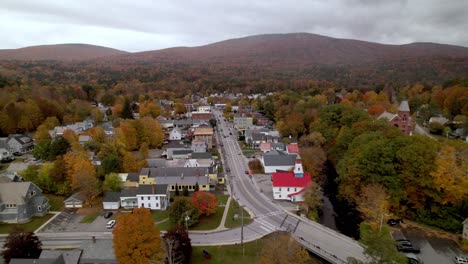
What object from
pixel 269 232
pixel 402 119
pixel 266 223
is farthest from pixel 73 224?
pixel 402 119

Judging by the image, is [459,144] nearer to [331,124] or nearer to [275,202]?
[275,202]

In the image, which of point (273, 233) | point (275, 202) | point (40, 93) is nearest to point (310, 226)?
point (273, 233)

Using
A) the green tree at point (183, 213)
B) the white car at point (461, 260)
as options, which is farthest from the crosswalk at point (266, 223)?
the white car at point (461, 260)

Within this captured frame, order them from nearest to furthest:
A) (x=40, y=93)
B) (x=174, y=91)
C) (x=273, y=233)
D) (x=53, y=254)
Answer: (x=53, y=254) → (x=273, y=233) → (x=40, y=93) → (x=174, y=91)

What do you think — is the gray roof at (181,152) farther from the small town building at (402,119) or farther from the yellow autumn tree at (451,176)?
the small town building at (402,119)

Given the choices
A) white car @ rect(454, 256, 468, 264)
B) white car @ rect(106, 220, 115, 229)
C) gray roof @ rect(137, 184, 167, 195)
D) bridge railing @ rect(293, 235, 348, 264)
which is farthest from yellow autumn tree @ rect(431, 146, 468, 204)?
white car @ rect(106, 220, 115, 229)

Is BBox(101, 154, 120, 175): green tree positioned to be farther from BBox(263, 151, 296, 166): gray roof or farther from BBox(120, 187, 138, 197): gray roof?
BBox(263, 151, 296, 166): gray roof

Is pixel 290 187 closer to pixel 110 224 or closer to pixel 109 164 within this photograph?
pixel 110 224

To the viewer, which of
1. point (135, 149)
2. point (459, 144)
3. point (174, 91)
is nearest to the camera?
point (459, 144)
